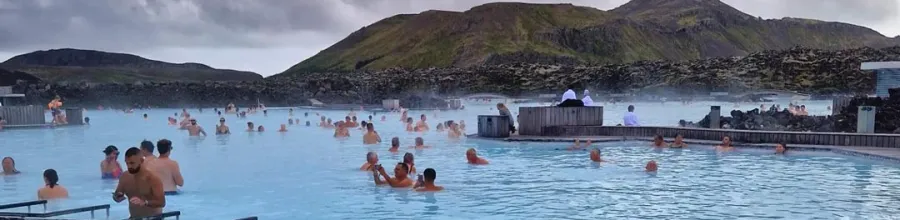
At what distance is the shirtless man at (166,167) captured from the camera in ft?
28.1

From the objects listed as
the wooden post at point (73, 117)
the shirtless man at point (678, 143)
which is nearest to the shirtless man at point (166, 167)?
the shirtless man at point (678, 143)

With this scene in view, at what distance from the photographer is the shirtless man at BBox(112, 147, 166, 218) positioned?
552 cm

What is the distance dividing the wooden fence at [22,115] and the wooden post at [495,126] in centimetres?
1571

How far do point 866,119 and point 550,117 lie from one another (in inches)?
240

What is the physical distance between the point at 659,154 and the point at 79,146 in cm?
1356

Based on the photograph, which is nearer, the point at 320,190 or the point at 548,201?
the point at 548,201

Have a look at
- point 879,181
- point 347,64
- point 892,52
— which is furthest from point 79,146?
point 347,64

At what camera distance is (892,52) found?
71.1 m

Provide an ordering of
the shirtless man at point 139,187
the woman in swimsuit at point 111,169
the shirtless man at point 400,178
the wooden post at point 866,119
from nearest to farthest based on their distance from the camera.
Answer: the shirtless man at point 139,187, the shirtless man at point 400,178, the woman in swimsuit at point 111,169, the wooden post at point 866,119

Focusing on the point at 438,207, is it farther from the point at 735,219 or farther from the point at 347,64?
the point at 347,64

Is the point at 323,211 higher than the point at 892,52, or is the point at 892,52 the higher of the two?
the point at 892,52

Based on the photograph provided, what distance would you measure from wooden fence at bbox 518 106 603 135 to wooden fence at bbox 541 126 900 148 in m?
0.14

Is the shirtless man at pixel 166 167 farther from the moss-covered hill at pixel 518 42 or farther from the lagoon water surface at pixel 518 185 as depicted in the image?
the moss-covered hill at pixel 518 42

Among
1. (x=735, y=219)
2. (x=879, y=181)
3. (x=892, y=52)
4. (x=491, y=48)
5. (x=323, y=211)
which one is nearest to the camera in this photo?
(x=735, y=219)
